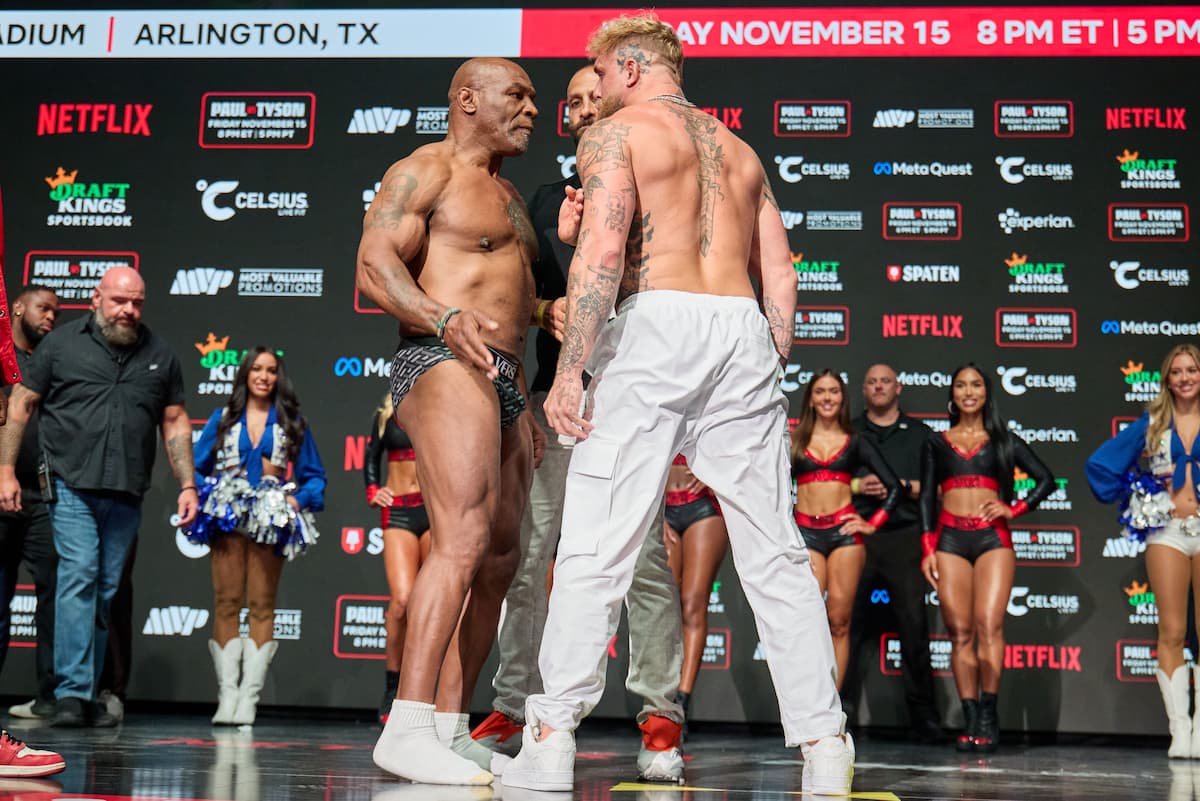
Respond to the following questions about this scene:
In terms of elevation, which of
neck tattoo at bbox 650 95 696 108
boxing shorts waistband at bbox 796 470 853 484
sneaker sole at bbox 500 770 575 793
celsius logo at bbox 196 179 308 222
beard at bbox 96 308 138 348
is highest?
celsius logo at bbox 196 179 308 222

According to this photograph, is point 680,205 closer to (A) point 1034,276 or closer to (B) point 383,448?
(B) point 383,448

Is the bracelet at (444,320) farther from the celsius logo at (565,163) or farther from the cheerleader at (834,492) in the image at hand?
the celsius logo at (565,163)

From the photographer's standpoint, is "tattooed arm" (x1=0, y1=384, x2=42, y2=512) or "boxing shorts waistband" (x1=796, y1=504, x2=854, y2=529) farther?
"boxing shorts waistband" (x1=796, y1=504, x2=854, y2=529)

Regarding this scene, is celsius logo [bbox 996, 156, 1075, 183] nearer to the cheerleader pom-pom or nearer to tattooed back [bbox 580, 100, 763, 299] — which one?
the cheerleader pom-pom

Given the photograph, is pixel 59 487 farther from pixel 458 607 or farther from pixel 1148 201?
pixel 1148 201

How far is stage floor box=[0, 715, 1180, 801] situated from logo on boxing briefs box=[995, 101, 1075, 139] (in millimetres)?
3335

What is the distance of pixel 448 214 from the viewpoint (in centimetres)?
350

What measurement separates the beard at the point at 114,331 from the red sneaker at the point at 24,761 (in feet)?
8.96

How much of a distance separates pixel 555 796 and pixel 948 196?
5.13 metres

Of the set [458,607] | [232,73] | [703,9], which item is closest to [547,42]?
[703,9]

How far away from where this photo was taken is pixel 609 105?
11.4ft

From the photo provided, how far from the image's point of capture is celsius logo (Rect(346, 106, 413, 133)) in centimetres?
737

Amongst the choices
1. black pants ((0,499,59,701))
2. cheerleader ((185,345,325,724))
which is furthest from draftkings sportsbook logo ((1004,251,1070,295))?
black pants ((0,499,59,701))

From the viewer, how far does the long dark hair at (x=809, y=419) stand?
663cm
